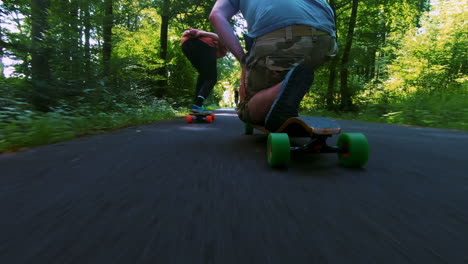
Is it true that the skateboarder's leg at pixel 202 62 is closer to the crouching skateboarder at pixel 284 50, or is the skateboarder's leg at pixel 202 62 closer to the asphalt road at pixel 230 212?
the crouching skateboarder at pixel 284 50

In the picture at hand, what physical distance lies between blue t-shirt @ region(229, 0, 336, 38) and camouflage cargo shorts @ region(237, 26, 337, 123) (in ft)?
0.24

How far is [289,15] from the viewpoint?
5.57 feet

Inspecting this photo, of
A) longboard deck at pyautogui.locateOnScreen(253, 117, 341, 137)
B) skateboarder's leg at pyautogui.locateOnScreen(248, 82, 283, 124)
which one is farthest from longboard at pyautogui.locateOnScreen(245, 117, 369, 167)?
skateboarder's leg at pyautogui.locateOnScreen(248, 82, 283, 124)

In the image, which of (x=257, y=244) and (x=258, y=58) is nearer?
(x=257, y=244)

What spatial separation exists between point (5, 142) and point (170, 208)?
6.05ft

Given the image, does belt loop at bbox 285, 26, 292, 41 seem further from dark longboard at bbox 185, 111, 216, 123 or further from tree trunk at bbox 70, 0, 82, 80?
tree trunk at bbox 70, 0, 82, 80

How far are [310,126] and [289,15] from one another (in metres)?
0.90

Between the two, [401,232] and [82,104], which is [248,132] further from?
[82,104]

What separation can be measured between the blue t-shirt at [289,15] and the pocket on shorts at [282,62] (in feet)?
0.66

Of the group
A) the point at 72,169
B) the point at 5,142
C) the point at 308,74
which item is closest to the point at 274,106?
the point at 308,74

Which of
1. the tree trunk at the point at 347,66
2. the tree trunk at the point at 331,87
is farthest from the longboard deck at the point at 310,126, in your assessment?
the tree trunk at the point at 331,87

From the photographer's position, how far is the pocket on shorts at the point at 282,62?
5.65 feet

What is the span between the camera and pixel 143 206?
0.80 m

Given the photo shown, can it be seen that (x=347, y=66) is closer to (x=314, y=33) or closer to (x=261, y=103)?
(x=314, y=33)
